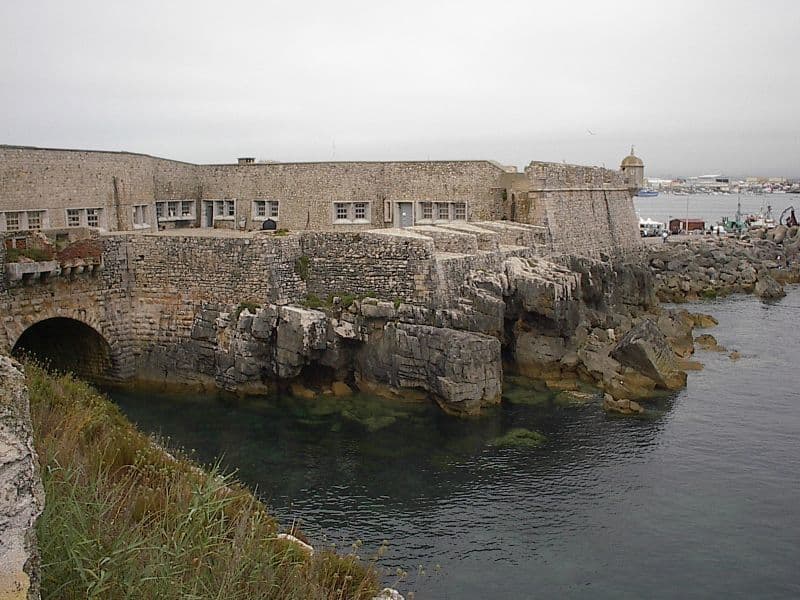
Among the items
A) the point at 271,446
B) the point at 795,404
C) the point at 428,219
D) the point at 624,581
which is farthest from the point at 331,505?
the point at 428,219

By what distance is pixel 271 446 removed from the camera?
18438 millimetres

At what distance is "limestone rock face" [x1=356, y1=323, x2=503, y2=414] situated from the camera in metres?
19.9

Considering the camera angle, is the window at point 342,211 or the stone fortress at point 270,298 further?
the window at point 342,211

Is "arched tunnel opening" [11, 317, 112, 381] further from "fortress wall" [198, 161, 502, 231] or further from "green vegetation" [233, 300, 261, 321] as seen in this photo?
"fortress wall" [198, 161, 502, 231]

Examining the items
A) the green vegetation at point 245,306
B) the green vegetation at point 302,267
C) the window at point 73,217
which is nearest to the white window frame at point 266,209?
the window at point 73,217

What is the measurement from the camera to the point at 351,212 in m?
31.3

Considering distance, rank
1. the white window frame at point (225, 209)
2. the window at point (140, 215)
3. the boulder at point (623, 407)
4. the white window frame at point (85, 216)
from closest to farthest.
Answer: the boulder at point (623, 407) < the white window frame at point (85, 216) < the window at point (140, 215) < the white window frame at point (225, 209)

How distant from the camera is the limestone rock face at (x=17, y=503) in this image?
3.91 metres

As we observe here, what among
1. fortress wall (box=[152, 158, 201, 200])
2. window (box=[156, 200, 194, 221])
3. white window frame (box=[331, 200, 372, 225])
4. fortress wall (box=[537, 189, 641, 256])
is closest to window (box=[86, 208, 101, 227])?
fortress wall (box=[152, 158, 201, 200])

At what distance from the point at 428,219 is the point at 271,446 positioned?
1472cm

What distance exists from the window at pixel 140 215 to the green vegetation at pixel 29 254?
805 centimetres

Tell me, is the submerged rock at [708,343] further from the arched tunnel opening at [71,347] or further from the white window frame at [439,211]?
the arched tunnel opening at [71,347]

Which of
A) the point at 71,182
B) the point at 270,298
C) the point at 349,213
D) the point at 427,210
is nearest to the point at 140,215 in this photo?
the point at 71,182

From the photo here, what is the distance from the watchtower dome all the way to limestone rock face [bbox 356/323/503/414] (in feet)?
68.3
